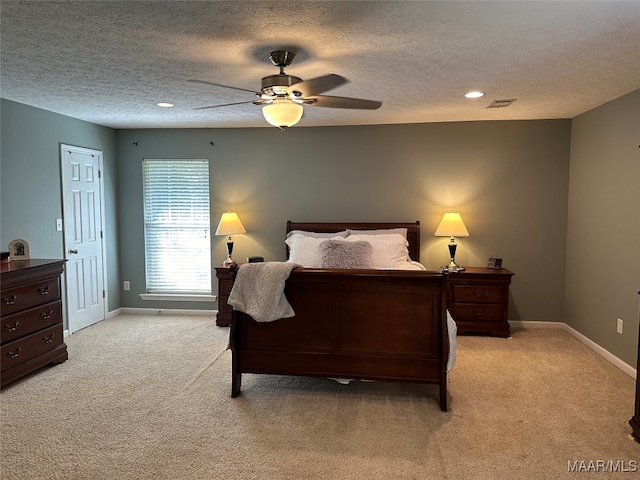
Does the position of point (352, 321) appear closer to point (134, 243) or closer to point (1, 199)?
point (1, 199)

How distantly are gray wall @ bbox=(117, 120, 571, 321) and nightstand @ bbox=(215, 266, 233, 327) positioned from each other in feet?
1.80

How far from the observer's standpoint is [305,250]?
187 inches

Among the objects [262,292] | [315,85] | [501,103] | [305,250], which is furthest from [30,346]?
[501,103]

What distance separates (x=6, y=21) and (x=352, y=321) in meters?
2.70

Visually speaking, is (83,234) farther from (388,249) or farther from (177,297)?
(388,249)

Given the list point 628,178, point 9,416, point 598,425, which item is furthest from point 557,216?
point 9,416

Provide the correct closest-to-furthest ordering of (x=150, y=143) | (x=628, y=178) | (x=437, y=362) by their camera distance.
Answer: (x=437, y=362) < (x=628, y=178) < (x=150, y=143)

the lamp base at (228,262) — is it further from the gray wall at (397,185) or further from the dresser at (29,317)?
the dresser at (29,317)

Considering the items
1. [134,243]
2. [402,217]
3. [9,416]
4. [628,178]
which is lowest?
[9,416]

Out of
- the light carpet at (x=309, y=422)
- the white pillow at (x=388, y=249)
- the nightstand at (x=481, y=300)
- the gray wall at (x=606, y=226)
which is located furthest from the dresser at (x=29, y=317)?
the gray wall at (x=606, y=226)

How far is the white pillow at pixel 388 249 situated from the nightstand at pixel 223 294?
1.52 meters

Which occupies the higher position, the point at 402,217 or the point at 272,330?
the point at 402,217

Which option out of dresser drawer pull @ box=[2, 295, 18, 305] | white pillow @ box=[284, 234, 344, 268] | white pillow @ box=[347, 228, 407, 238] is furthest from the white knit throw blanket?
white pillow @ box=[347, 228, 407, 238]

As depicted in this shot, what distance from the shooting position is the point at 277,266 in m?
3.12
